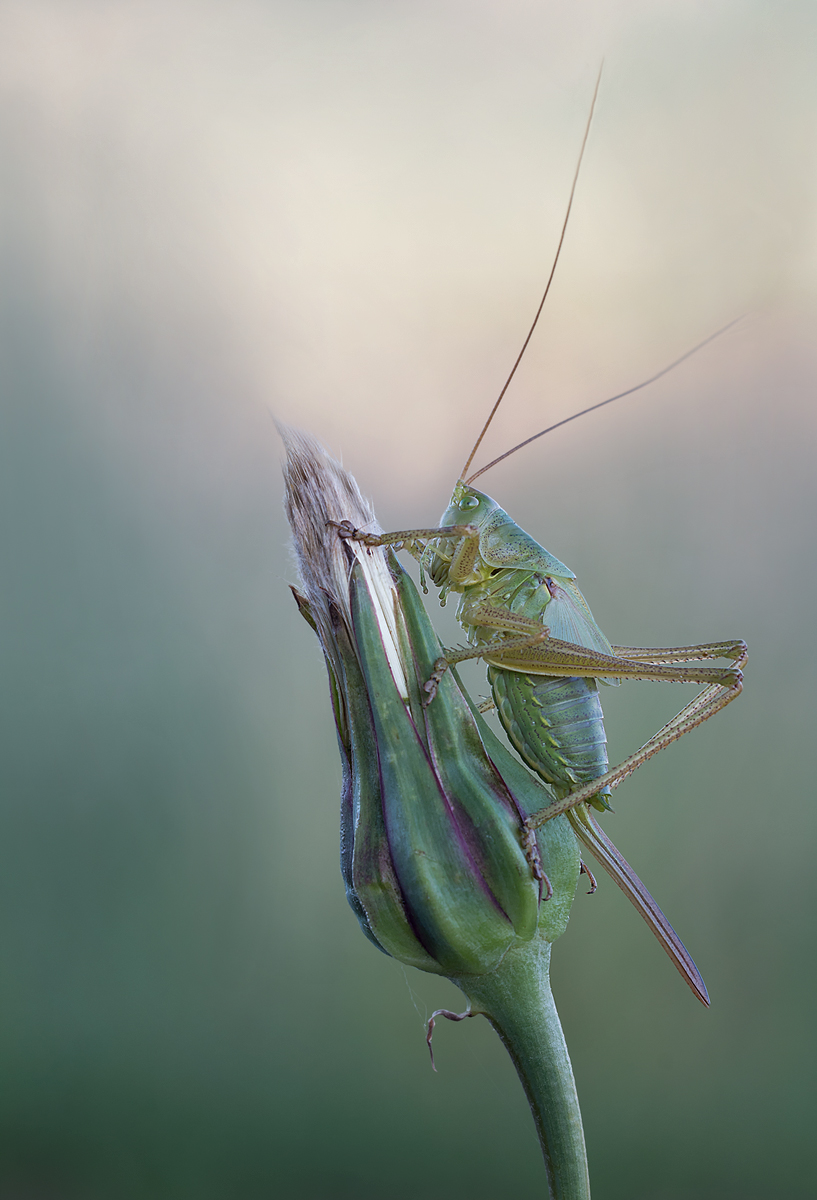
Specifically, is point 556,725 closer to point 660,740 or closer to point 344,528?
point 660,740

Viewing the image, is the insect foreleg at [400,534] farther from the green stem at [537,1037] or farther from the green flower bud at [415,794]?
the green stem at [537,1037]

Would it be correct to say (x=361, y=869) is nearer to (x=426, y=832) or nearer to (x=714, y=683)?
(x=426, y=832)

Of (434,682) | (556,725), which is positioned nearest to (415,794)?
(434,682)

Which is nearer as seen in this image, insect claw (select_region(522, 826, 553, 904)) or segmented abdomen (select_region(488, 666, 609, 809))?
insect claw (select_region(522, 826, 553, 904))

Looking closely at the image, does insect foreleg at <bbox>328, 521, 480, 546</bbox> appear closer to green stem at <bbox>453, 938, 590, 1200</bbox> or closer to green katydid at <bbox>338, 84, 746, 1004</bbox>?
green katydid at <bbox>338, 84, 746, 1004</bbox>

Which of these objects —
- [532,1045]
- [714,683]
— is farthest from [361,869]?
[714,683]

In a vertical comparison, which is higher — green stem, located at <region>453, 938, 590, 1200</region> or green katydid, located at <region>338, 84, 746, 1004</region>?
green katydid, located at <region>338, 84, 746, 1004</region>

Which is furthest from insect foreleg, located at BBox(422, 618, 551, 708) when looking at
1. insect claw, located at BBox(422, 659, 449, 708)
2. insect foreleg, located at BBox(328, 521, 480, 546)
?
insect foreleg, located at BBox(328, 521, 480, 546)
